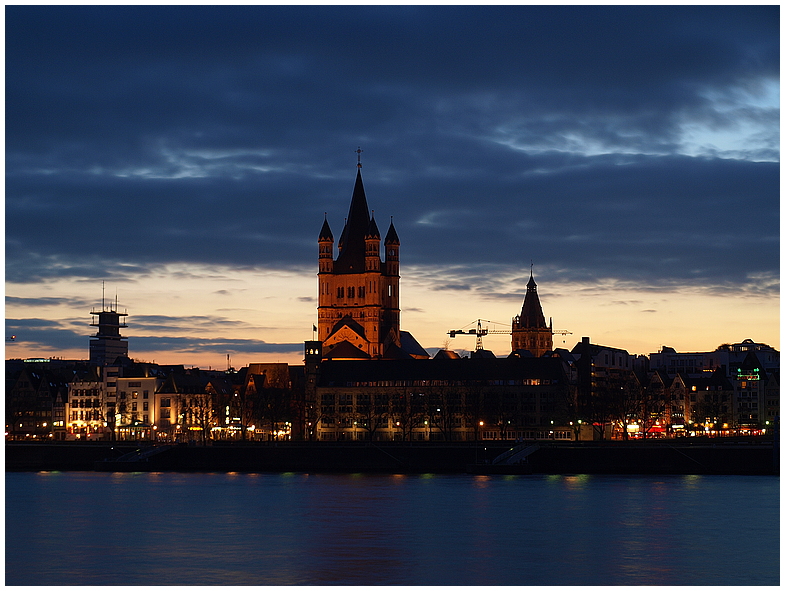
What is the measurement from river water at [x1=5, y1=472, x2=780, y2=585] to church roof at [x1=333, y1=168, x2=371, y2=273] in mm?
96000

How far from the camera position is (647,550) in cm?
5312

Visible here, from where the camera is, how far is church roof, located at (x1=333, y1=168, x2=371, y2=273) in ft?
614

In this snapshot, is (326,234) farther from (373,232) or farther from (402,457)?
(402,457)

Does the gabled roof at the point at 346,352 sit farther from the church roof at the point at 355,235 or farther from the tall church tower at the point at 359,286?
the church roof at the point at 355,235

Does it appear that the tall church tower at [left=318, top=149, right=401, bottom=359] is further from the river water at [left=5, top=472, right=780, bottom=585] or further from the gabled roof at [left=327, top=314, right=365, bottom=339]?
the river water at [left=5, top=472, right=780, bottom=585]

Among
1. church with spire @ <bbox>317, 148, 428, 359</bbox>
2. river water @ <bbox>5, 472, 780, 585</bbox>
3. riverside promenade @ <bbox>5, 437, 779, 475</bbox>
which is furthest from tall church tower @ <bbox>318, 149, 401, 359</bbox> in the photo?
river water @ <bbox>5, 472, 780, 585</bbox>

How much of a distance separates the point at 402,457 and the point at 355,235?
263 feet

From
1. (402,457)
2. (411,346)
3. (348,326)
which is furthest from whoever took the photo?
(411,346)

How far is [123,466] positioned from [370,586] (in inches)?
2920

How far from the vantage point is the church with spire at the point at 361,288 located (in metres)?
180

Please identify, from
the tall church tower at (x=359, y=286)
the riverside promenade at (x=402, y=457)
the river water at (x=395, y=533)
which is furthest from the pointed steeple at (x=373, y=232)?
the river water at (x=395, y=533)

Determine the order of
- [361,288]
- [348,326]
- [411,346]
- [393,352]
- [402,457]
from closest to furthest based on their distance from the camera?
[402,457]
[393,352]
[348,326]
[361,288]
[411,346]

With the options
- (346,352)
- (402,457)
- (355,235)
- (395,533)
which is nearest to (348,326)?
(346,352)

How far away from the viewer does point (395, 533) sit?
5800 cm
